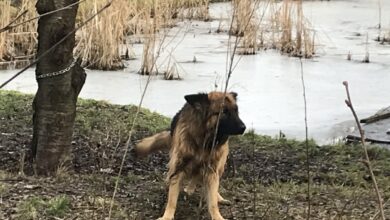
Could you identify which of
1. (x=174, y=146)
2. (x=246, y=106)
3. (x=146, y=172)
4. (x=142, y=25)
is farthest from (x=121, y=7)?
(x=174, y=146)

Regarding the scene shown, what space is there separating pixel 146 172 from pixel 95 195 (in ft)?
3.35

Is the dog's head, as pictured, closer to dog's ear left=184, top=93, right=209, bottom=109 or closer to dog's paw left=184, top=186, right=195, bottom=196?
dog's ear left=184, top=93, right=209, bottom=109

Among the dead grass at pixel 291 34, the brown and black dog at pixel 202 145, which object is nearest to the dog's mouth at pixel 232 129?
the brown and black dog at pixel 202 145

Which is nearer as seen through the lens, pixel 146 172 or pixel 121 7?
pixel 146 172

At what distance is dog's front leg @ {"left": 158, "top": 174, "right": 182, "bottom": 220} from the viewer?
339 centimetres

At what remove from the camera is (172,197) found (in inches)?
135

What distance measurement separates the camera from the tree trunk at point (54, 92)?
3.86 metres

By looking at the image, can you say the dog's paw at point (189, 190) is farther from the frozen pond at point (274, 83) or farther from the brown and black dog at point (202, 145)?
the frozen pond at point (274, 83)

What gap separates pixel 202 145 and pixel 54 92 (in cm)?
96

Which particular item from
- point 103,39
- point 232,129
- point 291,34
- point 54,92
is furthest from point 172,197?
point 291,34

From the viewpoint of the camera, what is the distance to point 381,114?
268 inches

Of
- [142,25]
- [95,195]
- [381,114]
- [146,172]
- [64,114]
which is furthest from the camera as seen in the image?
[142,25]

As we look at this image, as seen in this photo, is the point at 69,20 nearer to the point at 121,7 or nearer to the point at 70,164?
the point at 70,164

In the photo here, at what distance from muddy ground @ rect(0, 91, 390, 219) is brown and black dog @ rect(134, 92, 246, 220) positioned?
13cm
